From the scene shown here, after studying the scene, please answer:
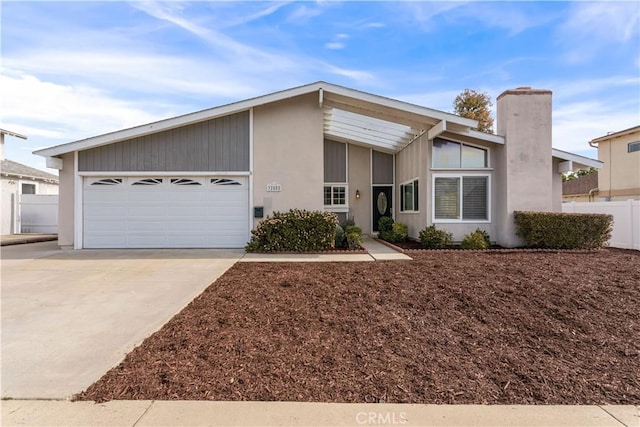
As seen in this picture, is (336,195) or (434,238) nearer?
(434,238)

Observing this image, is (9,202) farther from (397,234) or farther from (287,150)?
(397,234)

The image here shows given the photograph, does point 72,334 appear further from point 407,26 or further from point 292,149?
point 407,26

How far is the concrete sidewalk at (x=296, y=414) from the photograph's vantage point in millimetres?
2656

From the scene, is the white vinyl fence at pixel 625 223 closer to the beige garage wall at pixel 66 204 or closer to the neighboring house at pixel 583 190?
the neighboring house at pixel 583 190

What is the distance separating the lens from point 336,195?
15805 millimetres

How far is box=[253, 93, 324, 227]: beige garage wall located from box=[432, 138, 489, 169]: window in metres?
3.67

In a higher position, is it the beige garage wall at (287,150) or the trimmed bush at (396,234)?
the beige garage wall at (287,150)

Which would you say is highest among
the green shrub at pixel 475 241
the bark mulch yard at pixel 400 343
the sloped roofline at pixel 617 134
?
the sloped roofline at pixel 617 134

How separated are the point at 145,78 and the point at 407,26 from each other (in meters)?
8.56

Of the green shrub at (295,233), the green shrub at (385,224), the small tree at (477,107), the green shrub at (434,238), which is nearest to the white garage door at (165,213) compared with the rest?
the green shrub at (295,233)

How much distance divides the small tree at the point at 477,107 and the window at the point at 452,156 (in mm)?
15544

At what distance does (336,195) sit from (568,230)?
8440 millimetres

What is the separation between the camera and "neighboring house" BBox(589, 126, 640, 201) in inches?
791

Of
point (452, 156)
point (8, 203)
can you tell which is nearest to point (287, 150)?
point (452, 156)
